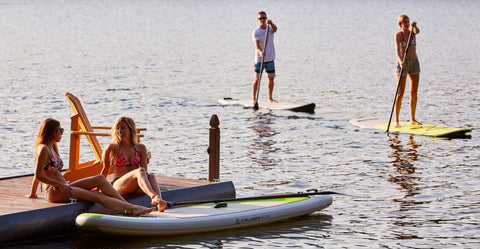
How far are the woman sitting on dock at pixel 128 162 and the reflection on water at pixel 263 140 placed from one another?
480cm

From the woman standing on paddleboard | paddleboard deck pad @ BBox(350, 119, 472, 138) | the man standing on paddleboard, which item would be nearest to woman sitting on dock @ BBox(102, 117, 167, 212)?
the woman standing on paddleboard

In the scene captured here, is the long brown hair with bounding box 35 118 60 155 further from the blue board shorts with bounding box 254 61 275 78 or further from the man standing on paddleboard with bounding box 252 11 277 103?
the blue board shorts with bounding box 254 61 275 78

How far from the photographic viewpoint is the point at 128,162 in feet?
34.7

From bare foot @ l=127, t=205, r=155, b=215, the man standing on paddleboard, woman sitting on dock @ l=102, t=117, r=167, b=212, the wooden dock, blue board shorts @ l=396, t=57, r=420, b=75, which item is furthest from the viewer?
the man standing on paddleboard

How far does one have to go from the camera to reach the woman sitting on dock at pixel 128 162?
10375 millimetres

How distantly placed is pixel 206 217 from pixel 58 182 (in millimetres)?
1699

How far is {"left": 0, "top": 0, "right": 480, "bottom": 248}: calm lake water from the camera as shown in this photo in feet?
35.6

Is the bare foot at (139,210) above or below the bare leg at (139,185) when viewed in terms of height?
below

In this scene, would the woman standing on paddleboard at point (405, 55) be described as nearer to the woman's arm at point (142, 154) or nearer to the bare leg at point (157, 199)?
the woman's arm at point (142, 154)

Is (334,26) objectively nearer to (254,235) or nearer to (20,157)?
(20,157)

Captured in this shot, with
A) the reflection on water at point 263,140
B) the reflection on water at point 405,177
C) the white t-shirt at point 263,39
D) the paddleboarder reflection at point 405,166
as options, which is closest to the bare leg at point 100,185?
the reflection on water at point 405,177

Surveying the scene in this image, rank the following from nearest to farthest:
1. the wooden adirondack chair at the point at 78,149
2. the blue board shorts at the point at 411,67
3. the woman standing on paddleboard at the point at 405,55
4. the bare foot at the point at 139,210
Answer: the bare foot at the point at 139,210, the wooden adirondack chair at the point at 78,149, the woman standing on paddleboard at the point at 405,55, the blue board shorts at the point at 411,67

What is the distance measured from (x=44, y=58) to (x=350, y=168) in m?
25.9

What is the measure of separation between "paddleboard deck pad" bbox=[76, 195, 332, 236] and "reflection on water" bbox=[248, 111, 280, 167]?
157 inches
